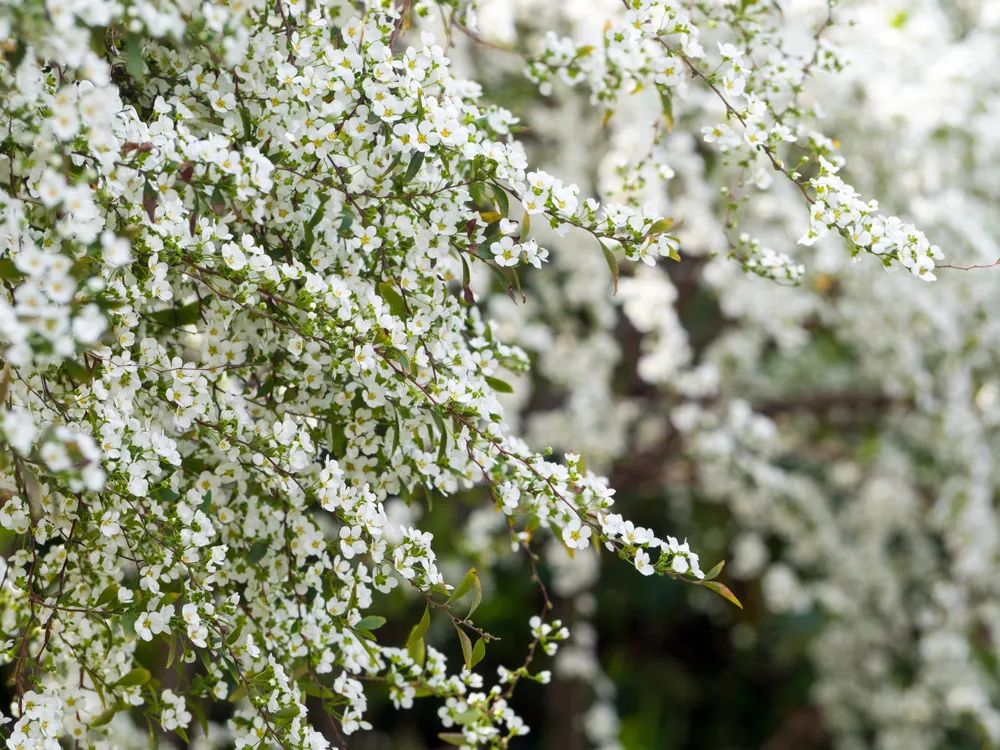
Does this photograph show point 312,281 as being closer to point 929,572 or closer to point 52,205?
point 52,205

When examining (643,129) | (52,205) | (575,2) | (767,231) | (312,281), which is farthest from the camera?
(767,231)

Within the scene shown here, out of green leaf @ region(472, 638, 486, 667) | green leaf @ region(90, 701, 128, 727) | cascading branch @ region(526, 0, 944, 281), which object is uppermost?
cascading branch @ region(526, 0, 944, 281)

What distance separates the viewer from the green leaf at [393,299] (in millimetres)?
1355

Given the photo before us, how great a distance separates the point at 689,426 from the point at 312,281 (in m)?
2.75

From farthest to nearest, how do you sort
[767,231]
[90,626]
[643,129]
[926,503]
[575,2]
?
[926,503] → [767,231] → [575,2] → [643,129] → [90,626]

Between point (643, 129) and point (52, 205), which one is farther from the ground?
point (52, 205)

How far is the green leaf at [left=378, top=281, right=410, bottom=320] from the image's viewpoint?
136cm

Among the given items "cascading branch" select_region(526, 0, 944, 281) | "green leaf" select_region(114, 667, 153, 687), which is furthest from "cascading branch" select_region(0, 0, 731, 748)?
"cascading branch" select_region(526, 0, 944, 281)

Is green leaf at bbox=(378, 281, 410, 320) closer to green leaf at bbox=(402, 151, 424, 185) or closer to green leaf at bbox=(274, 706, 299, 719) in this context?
green leaf at bbox=(402, 151, 424, 185)

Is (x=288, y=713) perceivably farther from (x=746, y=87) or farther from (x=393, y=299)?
(x=746, y=87)

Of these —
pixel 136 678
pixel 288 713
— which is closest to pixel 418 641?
pixel 288 713

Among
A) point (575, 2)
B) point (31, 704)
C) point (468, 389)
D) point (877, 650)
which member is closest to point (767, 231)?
point (575, 2)

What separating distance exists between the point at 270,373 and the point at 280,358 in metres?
0.02

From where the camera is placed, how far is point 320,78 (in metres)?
1.28
